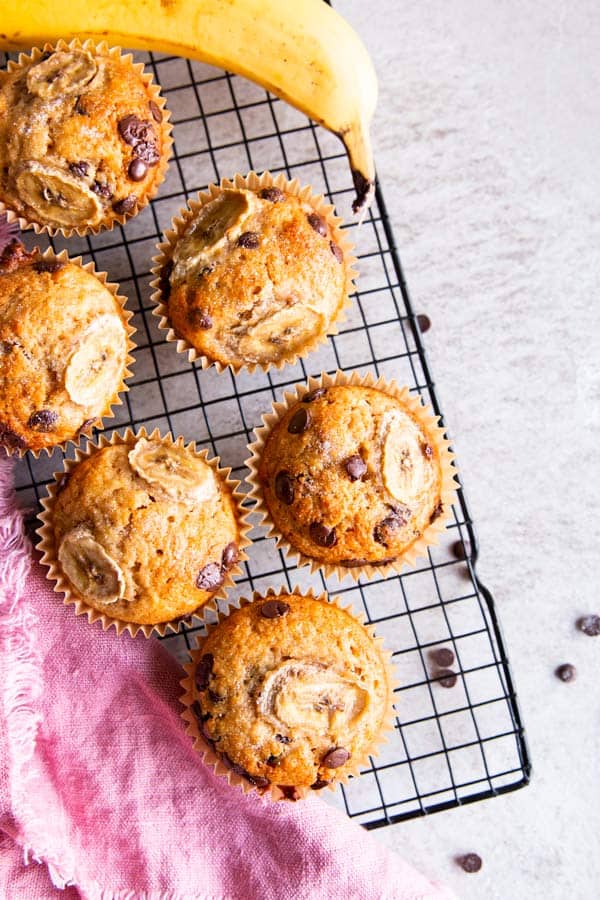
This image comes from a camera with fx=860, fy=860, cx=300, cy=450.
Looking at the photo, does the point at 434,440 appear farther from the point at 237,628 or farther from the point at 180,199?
the point at 180,199

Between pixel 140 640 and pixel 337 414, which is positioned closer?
pixel 337 414

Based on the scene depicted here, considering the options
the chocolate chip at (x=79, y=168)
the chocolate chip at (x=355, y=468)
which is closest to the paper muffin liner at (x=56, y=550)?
the chocolate chip at (x=355, y=468)

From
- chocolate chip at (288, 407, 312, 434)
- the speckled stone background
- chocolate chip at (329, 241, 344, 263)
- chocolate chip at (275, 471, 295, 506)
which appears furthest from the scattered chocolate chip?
chocolate chip at (329, 241, 344, 263)

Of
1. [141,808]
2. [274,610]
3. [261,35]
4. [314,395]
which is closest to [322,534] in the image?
[274,610]

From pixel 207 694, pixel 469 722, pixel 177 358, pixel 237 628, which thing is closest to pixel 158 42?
pixel 177 358

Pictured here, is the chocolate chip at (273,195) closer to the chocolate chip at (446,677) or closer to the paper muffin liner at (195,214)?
the paper muffin liner at (195,214)

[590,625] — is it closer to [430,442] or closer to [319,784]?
[430,442]
